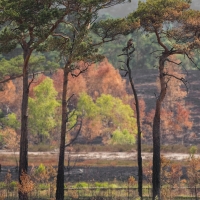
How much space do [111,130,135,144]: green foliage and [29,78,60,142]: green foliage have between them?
32.0ft

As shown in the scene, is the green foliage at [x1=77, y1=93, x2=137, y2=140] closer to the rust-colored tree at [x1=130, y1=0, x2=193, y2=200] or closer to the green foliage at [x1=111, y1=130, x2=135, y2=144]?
the green foliage at [x1=111, y1=130, x2=135, y2=144]

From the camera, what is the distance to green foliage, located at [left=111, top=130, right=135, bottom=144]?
248 feet

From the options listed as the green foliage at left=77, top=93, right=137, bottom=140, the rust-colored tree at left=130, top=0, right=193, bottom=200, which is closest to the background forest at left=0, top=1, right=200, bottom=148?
the green foliage at left=77, top=93, right=137, bottom=140

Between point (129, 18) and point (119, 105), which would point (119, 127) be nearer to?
point (119, 105)

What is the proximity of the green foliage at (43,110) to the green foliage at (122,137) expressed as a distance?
974 centimetres

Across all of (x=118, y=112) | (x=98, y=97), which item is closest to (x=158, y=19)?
(x=118, y=112)

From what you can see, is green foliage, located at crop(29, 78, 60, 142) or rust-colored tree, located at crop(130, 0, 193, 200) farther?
green foliage, located at crop(29, 78, 60, 142)

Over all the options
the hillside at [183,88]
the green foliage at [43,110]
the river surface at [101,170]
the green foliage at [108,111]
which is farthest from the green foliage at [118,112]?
the hillside at [183,88]

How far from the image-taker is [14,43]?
102 ft

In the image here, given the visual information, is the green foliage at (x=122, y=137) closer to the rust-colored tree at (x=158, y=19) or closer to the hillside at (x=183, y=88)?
the hillside at (x=183, y=88)

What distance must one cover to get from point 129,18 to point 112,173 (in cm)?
2988

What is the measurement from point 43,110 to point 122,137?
1299 centimetres

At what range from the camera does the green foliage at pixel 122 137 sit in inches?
2972

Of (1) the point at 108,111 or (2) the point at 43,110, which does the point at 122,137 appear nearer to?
(1) the point at 108,111
